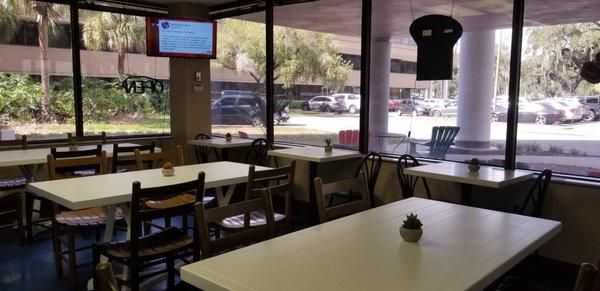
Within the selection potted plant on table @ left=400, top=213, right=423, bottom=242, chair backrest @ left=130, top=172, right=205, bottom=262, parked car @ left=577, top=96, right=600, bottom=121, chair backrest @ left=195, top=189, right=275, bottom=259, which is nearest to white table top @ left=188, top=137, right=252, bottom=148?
chair backrest @ left=130, top=172, right=205, bottom=262

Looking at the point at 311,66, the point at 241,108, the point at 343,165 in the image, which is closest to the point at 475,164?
the point at 343,165

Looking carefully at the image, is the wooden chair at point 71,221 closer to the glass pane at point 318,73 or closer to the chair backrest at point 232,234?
the chair backrest at point 232,234

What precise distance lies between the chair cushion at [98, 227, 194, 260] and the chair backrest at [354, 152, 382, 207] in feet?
7.63

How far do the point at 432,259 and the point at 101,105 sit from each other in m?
5.62

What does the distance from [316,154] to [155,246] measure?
95.0 inches

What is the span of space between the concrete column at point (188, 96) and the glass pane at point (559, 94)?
426cm

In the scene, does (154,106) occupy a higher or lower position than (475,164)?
higher

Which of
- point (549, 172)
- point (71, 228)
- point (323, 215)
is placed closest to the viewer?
point (323, 215)

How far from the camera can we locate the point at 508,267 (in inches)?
71.3

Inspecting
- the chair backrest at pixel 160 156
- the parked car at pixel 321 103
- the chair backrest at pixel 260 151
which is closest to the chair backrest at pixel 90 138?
the chair backrest at pixel 160 156

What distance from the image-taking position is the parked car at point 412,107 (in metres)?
5.00

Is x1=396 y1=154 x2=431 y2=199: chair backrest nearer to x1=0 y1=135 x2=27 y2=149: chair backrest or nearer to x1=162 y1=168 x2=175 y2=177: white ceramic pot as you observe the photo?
x1=162 y1=168 x2=175 y2=177: white ceramic pot

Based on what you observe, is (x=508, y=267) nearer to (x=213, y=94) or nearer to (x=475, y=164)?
(x=475, y=164)

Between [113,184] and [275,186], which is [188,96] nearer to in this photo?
[113,184]
